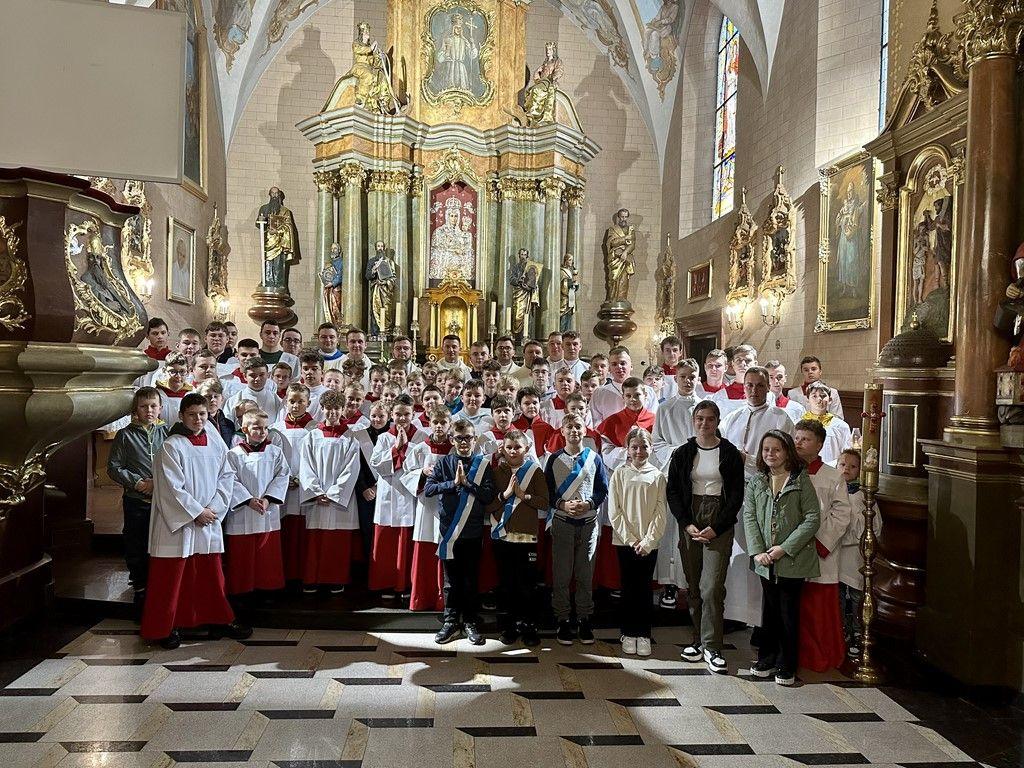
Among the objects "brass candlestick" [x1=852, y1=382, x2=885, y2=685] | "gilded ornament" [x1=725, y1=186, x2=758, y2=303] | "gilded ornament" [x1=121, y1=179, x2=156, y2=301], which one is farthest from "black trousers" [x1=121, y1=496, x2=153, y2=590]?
"gilded ornament" [x1=725, y1=186, x2=758, y2=303]

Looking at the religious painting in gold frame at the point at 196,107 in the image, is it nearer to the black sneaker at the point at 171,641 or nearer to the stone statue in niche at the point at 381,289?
the stone statue in niche at the point at 381,289

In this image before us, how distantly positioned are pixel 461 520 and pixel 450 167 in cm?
1152

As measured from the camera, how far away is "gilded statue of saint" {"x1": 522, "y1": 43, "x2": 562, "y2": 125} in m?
15.5

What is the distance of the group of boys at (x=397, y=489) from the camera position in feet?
17.0

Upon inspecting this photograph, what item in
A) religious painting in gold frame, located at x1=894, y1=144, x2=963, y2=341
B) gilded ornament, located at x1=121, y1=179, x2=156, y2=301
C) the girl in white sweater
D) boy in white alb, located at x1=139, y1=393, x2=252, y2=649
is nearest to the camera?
boy in white alb, located at x1=139, y1=393, x2=252, y2=649

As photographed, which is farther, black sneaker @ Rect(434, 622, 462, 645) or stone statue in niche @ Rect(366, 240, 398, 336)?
stone statue in niche @ Rect(366, 240, 398, 336)

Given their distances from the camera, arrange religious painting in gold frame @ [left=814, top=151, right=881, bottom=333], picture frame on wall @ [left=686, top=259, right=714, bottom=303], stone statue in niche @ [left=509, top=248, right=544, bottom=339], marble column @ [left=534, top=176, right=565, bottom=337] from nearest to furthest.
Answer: religious painting in gold frame @ [left=814, top=151, right=881, bottom=333] → picture frame on wall @ [left=686, top=259, right=714, bottom=303] → stone statue in niche @ [left=509, top=248, right=544, bottom=339] → marble column @ [left=534, top=176, right=565, bottom=337]

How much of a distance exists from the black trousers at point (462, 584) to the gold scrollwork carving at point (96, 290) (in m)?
2.50

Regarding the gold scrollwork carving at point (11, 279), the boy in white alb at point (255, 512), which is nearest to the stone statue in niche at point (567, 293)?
the boy in white alb at point (255, 512)

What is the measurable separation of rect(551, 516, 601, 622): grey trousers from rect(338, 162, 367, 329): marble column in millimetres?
10492

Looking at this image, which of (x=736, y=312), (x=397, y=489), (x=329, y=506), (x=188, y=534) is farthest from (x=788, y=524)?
(x=736, y=312)

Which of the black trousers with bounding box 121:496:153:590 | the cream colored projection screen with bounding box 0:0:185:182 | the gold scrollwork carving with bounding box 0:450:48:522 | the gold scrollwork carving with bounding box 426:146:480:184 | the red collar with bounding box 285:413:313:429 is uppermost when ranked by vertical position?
the gold scrollwork carving with bounding box 426:146:480:184

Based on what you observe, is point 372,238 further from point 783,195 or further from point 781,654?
point 781,654

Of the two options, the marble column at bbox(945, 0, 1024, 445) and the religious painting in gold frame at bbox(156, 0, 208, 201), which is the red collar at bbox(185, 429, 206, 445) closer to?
the marble column at bbox(945, 0, 1024, 445)
